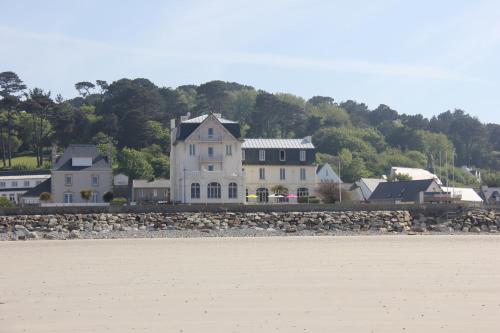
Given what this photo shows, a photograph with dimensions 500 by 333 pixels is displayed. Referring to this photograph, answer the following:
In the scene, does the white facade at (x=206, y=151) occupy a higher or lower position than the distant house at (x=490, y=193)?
higher

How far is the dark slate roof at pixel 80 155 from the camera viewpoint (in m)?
67.9

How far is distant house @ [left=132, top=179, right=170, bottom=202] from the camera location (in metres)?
75.0

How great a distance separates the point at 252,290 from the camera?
1756cm

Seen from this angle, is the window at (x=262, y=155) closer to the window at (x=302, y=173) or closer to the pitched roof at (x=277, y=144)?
the pitched roof at (x=277, y=144)

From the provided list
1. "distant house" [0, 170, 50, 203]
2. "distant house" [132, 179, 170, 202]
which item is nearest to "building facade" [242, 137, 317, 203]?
"distant house" [132, 179, 170, 202]

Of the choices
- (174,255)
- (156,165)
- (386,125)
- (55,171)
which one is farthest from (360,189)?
(386,125)

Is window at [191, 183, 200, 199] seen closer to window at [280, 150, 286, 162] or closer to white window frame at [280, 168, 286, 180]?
white window frame at [280, 168, 286, 180]

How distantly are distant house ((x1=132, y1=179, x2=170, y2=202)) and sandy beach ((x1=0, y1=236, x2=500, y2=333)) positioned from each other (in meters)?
45.9

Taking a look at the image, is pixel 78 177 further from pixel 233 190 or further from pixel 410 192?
pixel 410 192

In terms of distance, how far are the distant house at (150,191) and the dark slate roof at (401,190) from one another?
62.7 ft

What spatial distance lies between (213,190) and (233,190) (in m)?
A: 1.46

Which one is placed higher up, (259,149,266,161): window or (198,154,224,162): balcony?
(259,149,266,161): window

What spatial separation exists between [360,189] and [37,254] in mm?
56881

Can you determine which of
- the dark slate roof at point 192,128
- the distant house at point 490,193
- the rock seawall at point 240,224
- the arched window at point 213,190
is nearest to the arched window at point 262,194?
the dark slate roof at point 192,128
